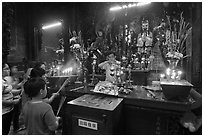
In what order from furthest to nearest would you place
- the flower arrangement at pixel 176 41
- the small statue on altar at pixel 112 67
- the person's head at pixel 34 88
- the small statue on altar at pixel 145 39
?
the small statue on altar at pixel 145 39 < the small statue on altar at pixel 112 67 < the flower arrangement at pixel 176 41 < the person's head at pixel 34 88

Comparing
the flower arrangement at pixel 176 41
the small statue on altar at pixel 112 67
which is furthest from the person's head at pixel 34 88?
the flower arrangement at pixel 176 41

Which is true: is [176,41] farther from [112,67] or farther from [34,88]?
[34,88]

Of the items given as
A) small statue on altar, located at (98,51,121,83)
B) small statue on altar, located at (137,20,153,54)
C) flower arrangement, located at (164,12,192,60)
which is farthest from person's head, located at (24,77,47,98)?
small statue on altar, located at (137,20,153,54)

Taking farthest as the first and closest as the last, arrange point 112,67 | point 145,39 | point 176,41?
point 145,39 < point 176,41 < point 112,67

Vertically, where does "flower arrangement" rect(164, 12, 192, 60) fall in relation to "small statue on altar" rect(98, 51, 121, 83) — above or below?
above

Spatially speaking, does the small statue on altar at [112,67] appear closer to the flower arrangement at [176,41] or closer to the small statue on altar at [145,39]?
the flower arrangement at [176,41]

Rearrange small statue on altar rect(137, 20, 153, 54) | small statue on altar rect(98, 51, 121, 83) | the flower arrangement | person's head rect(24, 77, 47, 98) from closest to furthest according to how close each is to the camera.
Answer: person's head rect(24, 77, 47, 98)
the flower arrangement
small statue on altar rect(98, 51, 121, 83)
small statue on altar rect(137, 20, 153, 54)

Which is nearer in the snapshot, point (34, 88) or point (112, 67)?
point (34, 88)

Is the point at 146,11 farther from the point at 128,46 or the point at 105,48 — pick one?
the point at 105,48

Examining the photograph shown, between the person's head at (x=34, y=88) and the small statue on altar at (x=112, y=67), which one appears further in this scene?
the small statue on altar at (x=112, y=67)

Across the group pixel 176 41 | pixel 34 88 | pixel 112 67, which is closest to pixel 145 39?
pixel 176 41

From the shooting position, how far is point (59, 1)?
4828mm

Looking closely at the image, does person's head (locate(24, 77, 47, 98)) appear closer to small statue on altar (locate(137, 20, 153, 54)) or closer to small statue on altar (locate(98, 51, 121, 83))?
small statue on altar (locate(98, 51, 121, 83))

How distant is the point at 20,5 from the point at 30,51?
5.37 ft
